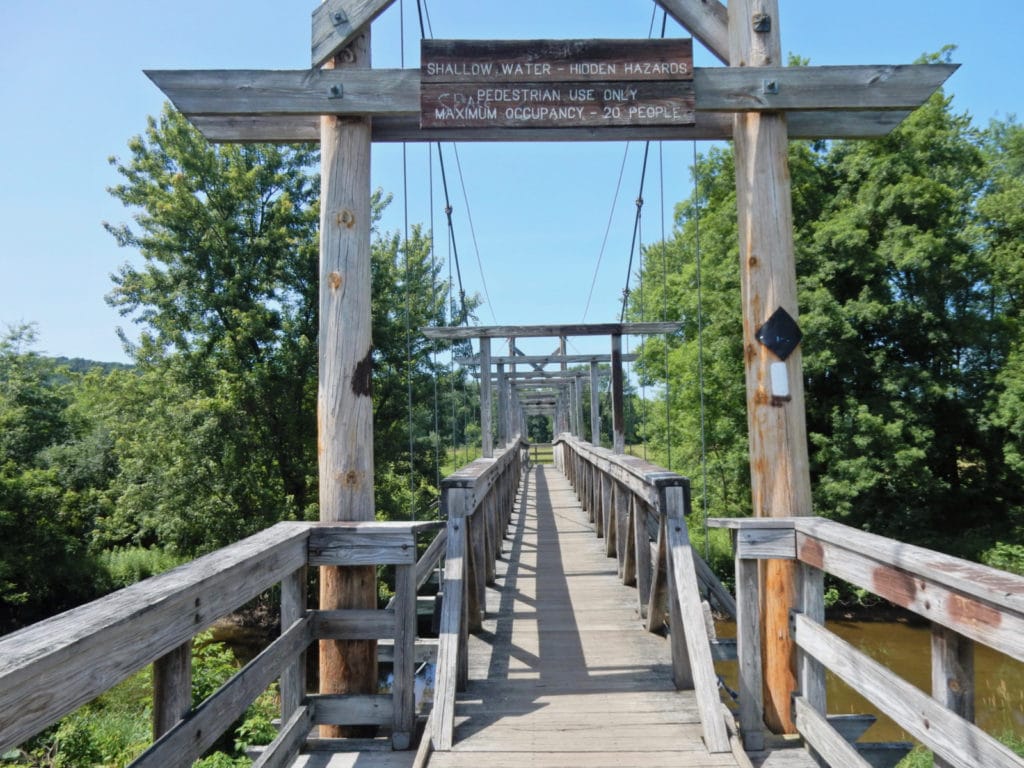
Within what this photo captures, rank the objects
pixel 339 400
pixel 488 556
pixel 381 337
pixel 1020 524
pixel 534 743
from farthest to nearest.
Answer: pixel 381 337 < pixel 1020 524 < pixel 488 556 < pixel 339 400 < pixel 534 743

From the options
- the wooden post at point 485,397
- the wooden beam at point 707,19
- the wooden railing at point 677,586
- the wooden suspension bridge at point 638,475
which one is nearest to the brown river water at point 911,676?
the wooden post at point 485,397

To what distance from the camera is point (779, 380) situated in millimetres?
2877

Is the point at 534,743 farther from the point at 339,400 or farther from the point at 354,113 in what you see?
the point at 354,113

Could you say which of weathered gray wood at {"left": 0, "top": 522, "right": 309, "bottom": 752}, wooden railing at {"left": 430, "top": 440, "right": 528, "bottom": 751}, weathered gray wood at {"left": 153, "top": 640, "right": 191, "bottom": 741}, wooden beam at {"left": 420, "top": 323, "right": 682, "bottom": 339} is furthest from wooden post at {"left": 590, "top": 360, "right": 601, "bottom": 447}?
weathered gray wood at {"left": 153, "top": 640, "right": 191, "bottom": 741}

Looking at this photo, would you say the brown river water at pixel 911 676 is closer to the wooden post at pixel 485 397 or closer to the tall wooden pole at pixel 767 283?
the wooden post at pixel 485 397

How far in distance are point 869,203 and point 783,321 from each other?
43.3ft

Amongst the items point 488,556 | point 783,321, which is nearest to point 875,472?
point 488,556

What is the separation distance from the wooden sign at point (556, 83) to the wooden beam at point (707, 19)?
0.35 m

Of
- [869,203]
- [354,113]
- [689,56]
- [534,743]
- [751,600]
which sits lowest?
[534,743]

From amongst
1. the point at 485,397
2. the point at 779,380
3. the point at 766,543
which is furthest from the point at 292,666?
the point at 485,397

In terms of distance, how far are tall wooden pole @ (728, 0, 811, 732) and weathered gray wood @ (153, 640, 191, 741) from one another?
2051 mm

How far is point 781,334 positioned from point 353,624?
1.99 meters

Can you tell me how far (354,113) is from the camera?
113 inches

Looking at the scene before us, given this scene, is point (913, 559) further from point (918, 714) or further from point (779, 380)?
point (779, 380)
